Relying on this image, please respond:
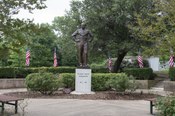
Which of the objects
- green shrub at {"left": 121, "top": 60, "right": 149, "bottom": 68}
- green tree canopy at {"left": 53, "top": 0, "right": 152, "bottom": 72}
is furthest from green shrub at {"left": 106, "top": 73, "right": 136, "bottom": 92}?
green shrub at {"left": 121, "top": 60, "right": 149, "bottom": 68}

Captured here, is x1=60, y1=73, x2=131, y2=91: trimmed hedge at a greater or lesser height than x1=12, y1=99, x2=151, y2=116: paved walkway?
greater

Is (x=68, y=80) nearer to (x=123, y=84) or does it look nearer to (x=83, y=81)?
(x=83, y=81)

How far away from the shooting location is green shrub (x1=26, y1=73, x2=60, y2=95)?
602 inches

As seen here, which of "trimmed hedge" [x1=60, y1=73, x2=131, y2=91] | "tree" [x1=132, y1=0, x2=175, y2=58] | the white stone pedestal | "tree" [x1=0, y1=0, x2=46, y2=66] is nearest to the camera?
"tree" [x1=0, y1=0, x2=46, y2=66]

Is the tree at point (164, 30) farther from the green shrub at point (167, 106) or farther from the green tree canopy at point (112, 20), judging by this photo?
the green tree canopy at point (112, 20)

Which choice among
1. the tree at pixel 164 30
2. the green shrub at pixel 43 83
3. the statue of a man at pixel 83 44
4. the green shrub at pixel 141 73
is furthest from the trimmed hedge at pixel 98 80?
the tree at pixel 164 30

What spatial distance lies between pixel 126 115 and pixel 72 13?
51.7 feet

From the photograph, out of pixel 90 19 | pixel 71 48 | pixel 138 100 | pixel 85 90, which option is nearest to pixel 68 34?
pixel 71 48

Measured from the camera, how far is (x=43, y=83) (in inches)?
598

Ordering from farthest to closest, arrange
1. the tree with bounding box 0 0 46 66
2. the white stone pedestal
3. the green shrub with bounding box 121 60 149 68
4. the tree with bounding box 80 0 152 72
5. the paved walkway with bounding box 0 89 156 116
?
the green shrub with bounding box 121 60 149 68, the tree with bounding box 80 0 152 72, the white stone pedestal, the paved walkway with bounding box 0 89 156 116, the tree with bounding box 0 0 46 66

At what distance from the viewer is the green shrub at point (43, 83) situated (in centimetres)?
1528

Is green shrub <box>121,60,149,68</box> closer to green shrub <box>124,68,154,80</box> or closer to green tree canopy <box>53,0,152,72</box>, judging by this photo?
green tree canopy <box>53,0,152,72</box>

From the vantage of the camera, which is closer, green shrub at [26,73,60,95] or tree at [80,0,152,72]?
green shrub at [26,73,60,95]

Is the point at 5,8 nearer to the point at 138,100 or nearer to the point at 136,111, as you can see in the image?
the point at 136,111
